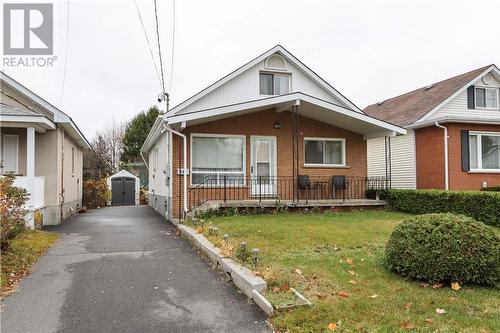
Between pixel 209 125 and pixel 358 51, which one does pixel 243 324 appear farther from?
pixel 358 51

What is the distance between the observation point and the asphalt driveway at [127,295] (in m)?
4.52

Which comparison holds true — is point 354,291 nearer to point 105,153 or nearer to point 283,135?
point 283,135

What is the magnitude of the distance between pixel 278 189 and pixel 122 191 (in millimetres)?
17224

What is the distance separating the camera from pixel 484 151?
16.6 m

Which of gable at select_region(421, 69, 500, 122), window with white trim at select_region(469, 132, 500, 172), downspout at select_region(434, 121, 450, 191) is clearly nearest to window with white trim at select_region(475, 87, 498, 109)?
gable at select_region(421, 69, 500, 122)

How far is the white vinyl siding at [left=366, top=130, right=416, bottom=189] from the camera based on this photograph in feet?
59.2

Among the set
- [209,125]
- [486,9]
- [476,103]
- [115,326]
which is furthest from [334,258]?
[476,103]

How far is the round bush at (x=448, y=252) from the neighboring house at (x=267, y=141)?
26.1 ft

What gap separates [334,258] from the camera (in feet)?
22.8

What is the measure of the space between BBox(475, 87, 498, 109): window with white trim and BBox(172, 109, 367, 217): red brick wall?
22.0 feet

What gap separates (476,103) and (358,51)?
7.78 m

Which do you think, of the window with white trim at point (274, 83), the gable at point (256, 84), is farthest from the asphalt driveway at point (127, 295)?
the window with white trim at point (274, 83)

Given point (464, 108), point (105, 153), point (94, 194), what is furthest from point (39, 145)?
point (105, 153)

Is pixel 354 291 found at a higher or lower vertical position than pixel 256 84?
lower
